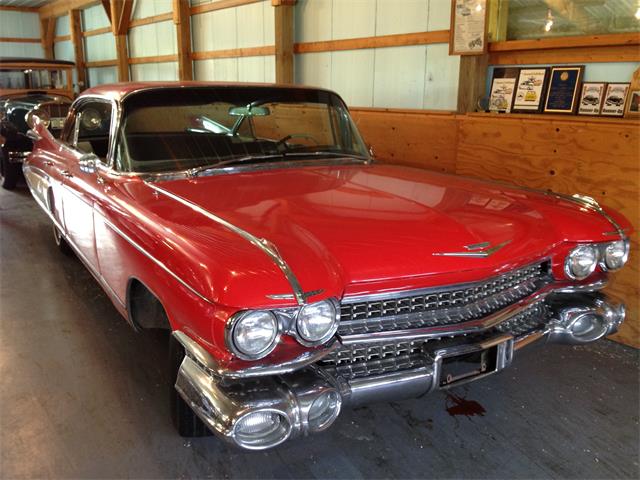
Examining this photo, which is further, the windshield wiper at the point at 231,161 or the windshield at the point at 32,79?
the windshield at the point at 32,79

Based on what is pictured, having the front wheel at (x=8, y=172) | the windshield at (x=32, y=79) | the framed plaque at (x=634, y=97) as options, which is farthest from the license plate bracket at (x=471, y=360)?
the windshield at (x=32, y=79)

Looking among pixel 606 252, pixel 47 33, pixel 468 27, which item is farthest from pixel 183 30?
pixel 47 33

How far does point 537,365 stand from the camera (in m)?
3.24

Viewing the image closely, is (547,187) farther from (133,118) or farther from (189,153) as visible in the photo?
A: (133,118)

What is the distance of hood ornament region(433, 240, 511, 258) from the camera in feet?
6.83

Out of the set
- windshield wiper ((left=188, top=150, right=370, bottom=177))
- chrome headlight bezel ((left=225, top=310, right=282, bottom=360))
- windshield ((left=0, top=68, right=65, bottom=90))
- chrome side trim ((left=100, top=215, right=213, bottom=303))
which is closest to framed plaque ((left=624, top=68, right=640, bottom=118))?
windshield wiper ((left=188, top=150, right=370, bottom=177))

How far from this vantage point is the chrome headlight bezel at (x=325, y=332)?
180 centimetres

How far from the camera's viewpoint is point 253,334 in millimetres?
1752

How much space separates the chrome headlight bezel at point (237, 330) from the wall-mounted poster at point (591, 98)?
3.17 m

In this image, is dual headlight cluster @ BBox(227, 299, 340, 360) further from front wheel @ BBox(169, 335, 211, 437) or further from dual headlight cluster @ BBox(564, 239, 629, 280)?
dual headlight cluster @ BBox(564, 239, 629, 280)

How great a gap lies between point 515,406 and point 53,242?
4535mm

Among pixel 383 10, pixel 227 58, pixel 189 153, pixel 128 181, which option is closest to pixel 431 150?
pixel 383 10

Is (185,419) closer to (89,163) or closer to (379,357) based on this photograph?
(379,357)

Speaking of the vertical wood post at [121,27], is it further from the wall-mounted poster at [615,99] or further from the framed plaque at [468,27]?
the wall-mounted poster at [615,99]
